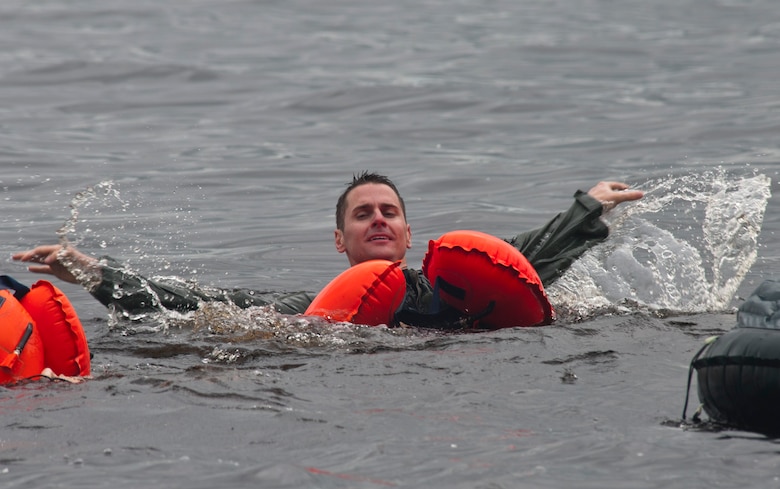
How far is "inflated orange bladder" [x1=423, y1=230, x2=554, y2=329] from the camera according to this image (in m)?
7.07

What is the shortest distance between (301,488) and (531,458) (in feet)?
3.12

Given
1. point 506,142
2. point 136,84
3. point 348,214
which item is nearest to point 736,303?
point 348,214

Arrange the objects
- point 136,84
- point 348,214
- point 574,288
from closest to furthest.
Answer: point 348,214 → point 574,288 → point 136,84

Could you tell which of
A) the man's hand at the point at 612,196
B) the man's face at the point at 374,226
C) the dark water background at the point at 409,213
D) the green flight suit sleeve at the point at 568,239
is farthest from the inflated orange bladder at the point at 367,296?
the man's hand at the point at 612,196

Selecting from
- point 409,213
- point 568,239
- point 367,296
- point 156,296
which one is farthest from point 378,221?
point 409,213

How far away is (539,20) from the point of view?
110 feet

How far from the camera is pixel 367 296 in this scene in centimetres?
716

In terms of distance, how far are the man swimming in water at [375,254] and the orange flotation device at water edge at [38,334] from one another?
3.28 feet

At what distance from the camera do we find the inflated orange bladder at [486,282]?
707cm

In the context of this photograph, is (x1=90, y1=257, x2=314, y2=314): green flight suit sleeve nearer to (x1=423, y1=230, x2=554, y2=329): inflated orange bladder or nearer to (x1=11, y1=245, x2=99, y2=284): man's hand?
(x1=11, y1=245, x2=99, y2=284): man's hand

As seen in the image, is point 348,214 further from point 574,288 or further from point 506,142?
point 506,142

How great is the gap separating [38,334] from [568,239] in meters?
3.93

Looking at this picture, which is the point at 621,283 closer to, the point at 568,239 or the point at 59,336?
the point at 568,239

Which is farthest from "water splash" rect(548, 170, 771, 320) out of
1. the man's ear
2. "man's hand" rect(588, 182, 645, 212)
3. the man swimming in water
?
the man's ear
